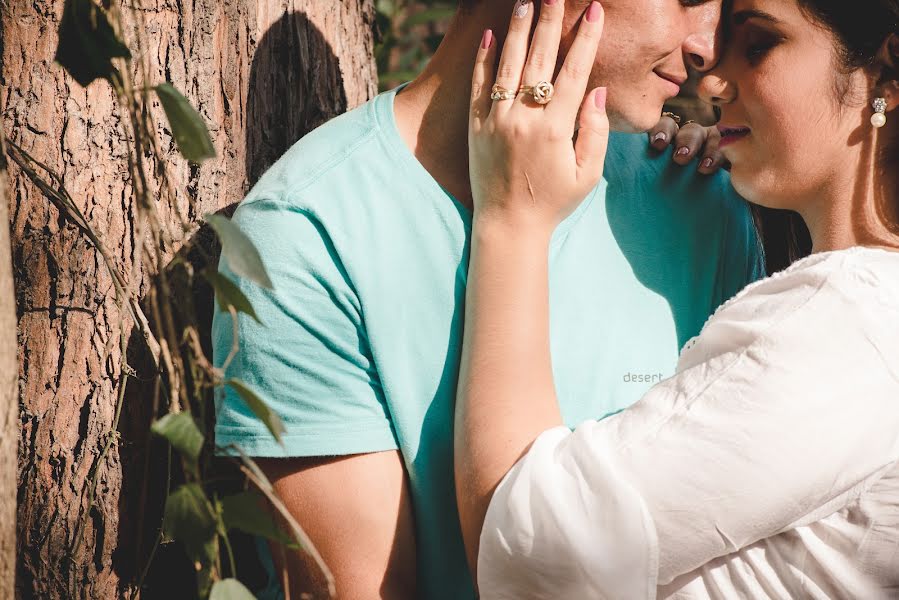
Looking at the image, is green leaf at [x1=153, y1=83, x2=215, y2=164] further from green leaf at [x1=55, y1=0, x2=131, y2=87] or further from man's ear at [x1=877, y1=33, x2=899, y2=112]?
man's ear at [x1=877, y1=33, x2=899, y2=112]

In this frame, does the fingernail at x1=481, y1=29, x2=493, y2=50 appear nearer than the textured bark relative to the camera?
No

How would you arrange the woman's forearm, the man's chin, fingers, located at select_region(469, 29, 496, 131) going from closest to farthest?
the woman's forearm → fingers, located at select_region(469, 29, 496, 131) → the man's chin

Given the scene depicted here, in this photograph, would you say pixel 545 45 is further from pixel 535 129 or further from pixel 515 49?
pixel 535 129

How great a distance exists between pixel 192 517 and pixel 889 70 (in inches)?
57.7

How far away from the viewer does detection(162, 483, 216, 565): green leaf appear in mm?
1170

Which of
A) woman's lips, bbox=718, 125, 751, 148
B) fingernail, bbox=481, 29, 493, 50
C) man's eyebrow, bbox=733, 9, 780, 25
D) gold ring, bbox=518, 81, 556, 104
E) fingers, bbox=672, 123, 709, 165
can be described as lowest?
woman's lips, bbox=718, 125, 751, 148

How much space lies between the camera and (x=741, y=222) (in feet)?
7.35

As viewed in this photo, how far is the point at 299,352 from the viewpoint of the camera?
5.51ft

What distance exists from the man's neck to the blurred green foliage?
3.21 feet

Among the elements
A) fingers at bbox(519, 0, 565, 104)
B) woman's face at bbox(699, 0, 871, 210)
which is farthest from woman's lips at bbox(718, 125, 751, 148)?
fingers at bbox(519, 0, 565, 104)

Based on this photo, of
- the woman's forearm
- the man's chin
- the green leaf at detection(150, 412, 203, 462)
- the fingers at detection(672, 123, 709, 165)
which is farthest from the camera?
the fingers at detection(672, 123, 709, 165)

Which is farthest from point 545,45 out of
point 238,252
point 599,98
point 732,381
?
point 238,252

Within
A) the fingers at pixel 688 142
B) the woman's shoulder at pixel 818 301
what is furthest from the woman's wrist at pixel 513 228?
the fingers at pixel 688 142

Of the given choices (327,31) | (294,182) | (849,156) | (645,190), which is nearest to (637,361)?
(645,190)
